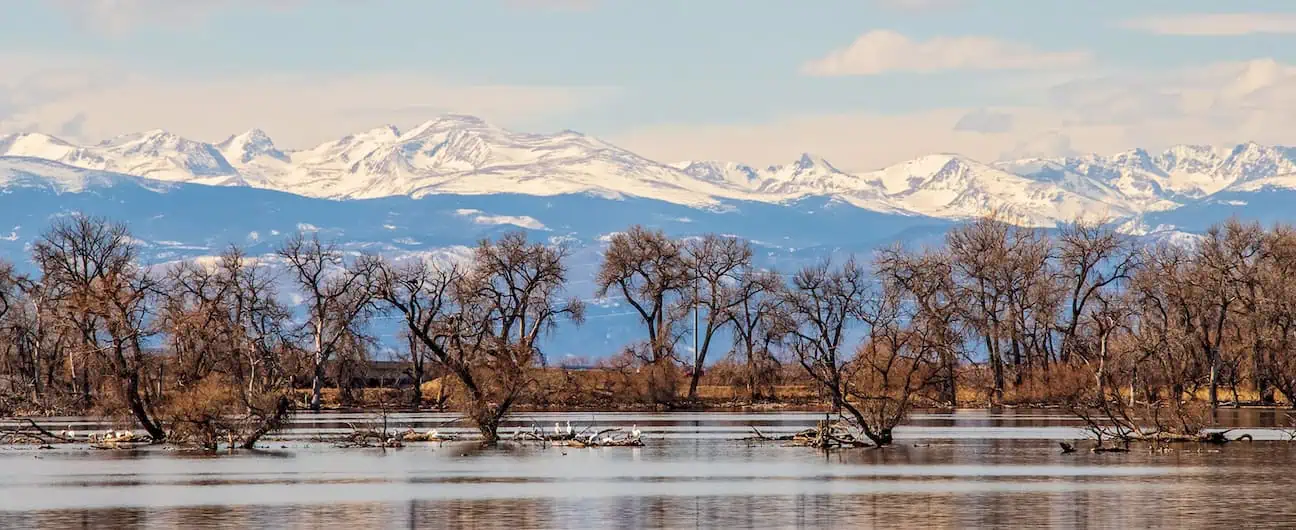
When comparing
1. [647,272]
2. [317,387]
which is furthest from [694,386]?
[317,387]

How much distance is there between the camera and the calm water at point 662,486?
133ft

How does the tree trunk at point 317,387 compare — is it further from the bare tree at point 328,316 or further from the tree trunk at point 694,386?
the tree trunk at point 694,386

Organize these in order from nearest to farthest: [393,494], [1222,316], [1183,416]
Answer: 1. [393,494]
2. [1183,416]
3. [1222,316]

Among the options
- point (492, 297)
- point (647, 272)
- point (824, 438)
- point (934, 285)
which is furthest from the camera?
point (647, 272)

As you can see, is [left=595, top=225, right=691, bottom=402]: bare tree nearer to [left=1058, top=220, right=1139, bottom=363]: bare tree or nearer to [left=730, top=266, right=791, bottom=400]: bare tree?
[left=730, top=266, right=791, bottom=400]: bare tree

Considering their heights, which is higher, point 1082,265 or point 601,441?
point 1082,265

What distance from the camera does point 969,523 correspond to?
38844 millimetres

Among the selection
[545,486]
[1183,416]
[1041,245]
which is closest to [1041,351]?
[1041,245]

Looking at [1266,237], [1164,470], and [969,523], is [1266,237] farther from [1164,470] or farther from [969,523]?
[969,523]

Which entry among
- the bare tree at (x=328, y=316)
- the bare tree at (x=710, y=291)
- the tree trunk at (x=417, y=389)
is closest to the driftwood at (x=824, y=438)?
the bare tree at (x=328, y=316)

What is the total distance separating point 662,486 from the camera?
162ft

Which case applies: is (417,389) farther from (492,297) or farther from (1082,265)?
(1082,265)

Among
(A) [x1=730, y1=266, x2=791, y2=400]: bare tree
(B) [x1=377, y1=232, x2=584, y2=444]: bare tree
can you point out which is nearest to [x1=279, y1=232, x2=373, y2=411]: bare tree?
(B) [x1=377, y1=232, x2=584, y2=444]: bare tree

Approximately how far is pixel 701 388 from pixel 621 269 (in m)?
8.67
